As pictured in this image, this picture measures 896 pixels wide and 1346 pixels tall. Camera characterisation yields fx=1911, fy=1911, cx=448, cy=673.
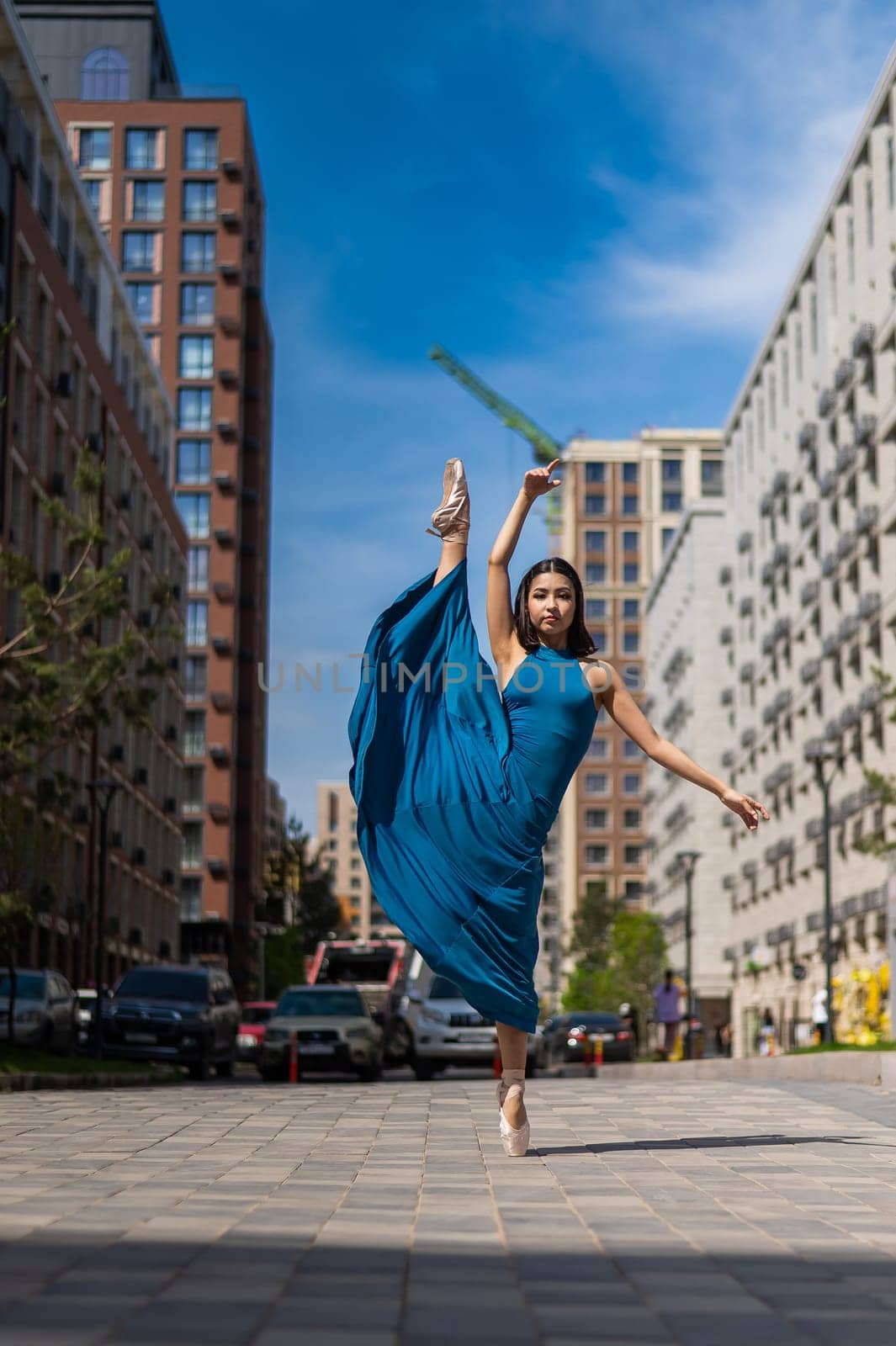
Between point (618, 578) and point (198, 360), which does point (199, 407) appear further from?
point (618, 578)

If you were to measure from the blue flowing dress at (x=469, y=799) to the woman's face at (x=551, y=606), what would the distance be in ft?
0.27

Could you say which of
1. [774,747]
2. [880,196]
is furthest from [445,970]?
[774,747]

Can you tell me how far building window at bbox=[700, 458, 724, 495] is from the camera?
145500mm

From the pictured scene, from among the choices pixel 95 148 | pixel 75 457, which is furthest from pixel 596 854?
pixel 75 457

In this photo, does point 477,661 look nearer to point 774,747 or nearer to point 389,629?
point 389,629

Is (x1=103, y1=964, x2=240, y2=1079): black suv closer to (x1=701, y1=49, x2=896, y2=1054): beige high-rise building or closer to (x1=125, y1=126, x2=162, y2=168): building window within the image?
(x1=701, y1=49, x2=896, y2=1054): beige high-rise building

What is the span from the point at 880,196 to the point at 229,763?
146 ft

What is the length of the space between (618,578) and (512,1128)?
145m

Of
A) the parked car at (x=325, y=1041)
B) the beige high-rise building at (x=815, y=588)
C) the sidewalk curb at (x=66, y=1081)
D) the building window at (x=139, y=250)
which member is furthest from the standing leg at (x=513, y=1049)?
the building window at (x=139, y=250)

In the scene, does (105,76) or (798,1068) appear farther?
(105,76)

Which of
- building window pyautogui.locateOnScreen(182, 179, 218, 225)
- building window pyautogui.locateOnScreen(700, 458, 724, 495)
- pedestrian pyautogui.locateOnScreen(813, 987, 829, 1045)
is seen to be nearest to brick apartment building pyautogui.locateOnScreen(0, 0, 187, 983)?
pedestrian pyautogui.locateOnScreen(813, 987, 829, 1045)

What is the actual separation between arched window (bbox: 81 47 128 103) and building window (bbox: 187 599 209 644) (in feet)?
79.9

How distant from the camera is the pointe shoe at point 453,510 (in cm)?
805

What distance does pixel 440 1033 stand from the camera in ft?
89.9
